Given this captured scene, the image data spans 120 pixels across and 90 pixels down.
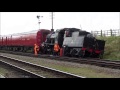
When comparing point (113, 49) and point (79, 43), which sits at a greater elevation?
point (79, 43)

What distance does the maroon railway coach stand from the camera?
1366 inches

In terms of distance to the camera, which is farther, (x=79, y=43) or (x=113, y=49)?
(x=113, y=49)

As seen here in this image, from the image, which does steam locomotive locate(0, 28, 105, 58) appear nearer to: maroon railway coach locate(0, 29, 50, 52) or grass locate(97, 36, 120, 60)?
maroon railway coach locate(0, 29, 50, 52)

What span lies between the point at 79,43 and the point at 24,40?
16474 mm

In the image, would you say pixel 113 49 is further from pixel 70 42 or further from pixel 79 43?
pixel 79 43

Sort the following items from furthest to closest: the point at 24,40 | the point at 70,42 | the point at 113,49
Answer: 1. the point at 24,40
2. the point at 113,49
3. the point at 70,42

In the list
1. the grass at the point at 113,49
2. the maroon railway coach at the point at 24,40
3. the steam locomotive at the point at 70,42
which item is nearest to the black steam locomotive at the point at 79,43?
the steam locomotive at the point at 70,42

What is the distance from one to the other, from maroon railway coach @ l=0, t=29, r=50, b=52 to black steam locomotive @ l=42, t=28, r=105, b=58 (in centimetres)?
659

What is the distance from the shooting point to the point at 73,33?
26.0m

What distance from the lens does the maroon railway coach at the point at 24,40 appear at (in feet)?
114

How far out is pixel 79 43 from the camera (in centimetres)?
2456

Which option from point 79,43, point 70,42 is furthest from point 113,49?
point 79,43
